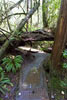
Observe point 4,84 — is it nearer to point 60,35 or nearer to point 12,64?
point 12,64

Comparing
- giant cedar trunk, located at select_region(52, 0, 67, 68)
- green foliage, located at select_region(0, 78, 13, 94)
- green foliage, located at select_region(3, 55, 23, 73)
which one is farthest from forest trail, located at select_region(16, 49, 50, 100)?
giant cedar trunk, located at select_region(52, 0, 67, 68)

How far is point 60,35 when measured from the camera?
4656 millimetres

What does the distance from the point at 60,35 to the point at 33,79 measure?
2627 mm

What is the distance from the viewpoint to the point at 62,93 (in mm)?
4676

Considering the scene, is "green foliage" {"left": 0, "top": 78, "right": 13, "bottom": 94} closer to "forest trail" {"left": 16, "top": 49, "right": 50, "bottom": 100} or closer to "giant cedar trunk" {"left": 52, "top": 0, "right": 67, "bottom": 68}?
"forest trail" {"left": 16, "top": 49, "right": 50, "bottom": 100}

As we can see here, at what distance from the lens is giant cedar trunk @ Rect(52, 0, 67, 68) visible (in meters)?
4.36

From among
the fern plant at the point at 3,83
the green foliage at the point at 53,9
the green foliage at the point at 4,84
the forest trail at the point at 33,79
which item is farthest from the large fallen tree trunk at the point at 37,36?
the green foliage at the point at 4,84

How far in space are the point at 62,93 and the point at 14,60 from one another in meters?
3.21

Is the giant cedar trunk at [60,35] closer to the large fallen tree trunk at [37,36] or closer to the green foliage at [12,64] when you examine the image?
the large fallen tree trunk at [37,36]

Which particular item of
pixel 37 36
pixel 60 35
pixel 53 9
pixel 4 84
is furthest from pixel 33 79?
pixel 53 9

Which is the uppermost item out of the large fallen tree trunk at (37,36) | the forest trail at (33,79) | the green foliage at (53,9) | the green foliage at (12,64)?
the green foliage at (53,9)

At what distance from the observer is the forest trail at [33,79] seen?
446 cm

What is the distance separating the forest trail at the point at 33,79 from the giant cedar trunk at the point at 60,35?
1.13 metres

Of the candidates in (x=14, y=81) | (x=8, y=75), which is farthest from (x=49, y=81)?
(x=8, y=75)
